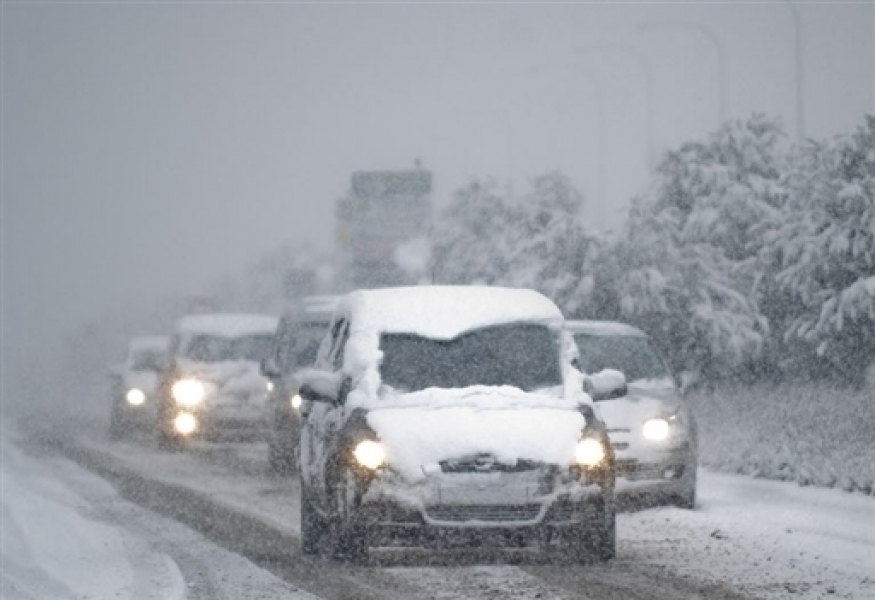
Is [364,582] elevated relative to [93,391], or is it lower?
elevated

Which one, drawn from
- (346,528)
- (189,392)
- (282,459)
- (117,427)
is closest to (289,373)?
(282,459)

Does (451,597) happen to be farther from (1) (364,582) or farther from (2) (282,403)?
(2) (282,403)

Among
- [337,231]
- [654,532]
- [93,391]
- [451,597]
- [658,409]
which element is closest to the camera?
[451,597]

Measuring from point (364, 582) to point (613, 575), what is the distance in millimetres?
1493

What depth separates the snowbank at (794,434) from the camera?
67.1 ft

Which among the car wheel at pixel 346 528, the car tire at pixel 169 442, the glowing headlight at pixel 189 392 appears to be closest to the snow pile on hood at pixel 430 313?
the car wheel at pixel 346 528

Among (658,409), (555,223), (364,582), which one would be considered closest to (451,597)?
(364,582)

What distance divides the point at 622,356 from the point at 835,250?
10726mm

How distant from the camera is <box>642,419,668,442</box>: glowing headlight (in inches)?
698

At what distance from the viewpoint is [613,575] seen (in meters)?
12.7

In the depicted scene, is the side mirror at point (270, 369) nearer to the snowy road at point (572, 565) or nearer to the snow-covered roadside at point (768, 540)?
the snowy road at point (572, 565)

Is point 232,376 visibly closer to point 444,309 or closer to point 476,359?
point 444,309

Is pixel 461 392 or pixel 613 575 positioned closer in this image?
pixel 613 575

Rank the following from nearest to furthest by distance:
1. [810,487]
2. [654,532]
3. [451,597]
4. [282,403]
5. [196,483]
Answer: [451,597] < [654,532] < [810,487] < [196,483] < [282,403]
